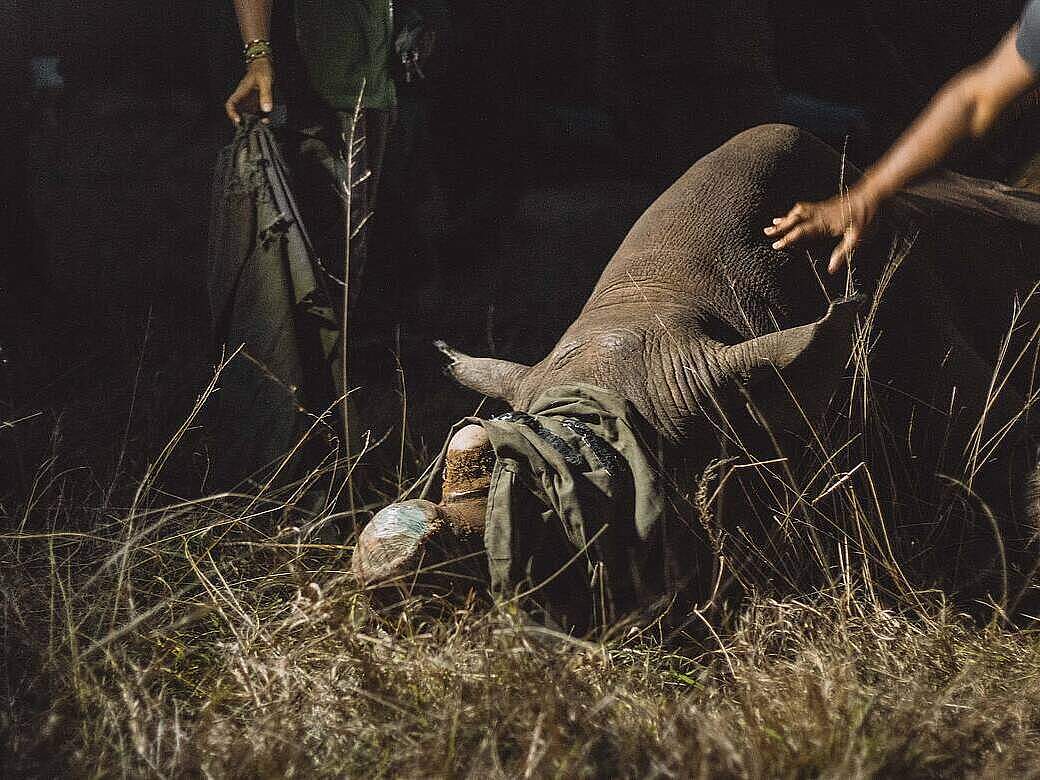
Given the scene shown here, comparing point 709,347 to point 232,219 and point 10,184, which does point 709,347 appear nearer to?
point 232,219

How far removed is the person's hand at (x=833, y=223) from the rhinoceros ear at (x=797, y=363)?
251 mm

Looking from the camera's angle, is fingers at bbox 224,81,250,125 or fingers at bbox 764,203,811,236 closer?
fingers at bbox 764,203,811,236

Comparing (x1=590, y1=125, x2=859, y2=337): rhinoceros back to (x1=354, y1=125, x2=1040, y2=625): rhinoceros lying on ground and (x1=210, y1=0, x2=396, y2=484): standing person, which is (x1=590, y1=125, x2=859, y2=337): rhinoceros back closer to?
(x1=354, y1=125, x2=1040, y2=625): rhinoceros lying on ground

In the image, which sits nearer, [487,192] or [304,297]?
[304,297]

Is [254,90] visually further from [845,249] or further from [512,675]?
[512,675]

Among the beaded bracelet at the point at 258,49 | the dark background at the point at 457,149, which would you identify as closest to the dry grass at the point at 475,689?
the beaded bracelet at the point at 258,49

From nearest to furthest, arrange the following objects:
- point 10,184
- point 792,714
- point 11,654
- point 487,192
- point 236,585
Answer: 1. point 792,714
2. point 11,654
3. point 236,585
4. point 10,184
5. point 487,192

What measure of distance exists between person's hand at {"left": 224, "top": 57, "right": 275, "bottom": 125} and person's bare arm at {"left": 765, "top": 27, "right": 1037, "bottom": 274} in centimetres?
187

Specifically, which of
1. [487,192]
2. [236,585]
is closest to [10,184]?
[487,192]

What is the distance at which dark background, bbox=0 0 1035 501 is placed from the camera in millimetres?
5652

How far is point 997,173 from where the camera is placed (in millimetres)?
5043

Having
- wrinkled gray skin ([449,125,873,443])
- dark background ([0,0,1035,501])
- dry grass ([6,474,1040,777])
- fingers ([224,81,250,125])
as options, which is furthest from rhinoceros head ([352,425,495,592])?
dark background ([0,0,1035,501])

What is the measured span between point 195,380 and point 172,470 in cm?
88

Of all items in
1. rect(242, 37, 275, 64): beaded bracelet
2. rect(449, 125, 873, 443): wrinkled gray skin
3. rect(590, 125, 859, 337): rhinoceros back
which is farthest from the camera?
rect(242, 37, 275, 64): beaded bracelet
